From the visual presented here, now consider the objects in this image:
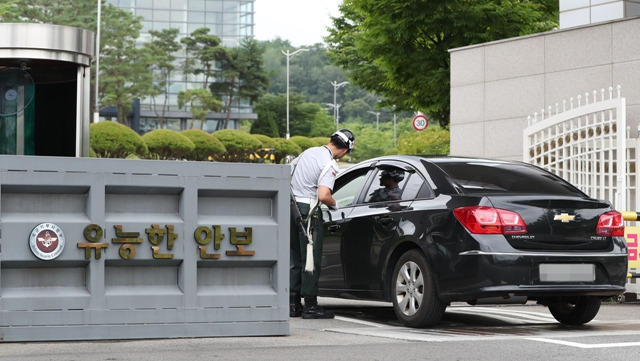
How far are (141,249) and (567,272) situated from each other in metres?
3.30

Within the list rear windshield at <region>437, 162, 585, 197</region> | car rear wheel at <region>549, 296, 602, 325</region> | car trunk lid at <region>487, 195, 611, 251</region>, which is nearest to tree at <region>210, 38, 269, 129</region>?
rear windshield at <region>437, 162, 585, 197</region>

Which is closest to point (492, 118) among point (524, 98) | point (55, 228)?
point (524, 98)

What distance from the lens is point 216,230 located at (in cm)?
774

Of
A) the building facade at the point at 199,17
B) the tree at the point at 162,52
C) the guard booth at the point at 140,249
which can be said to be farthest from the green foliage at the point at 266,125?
the guard booth at the point at 140,249

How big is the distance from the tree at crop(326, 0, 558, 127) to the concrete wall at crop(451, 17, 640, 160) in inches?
256

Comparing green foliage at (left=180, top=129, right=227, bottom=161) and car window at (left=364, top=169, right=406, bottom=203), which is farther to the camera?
green foliage at (left=180, top=129, right=227, bottom=161)

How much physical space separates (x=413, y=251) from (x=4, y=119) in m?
5.13

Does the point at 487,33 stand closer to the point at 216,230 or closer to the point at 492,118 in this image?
the point at 492,118

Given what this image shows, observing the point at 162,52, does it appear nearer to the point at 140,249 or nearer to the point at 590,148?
the point at 590,148

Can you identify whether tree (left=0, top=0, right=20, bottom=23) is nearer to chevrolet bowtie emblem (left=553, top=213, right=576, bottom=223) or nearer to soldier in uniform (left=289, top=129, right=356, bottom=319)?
soldier in uniform (left=289, top=129, right=356, bottom=319)

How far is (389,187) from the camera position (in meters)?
9.71

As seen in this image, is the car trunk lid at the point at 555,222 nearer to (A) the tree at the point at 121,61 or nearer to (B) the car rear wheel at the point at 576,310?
(B) the car rear wheel at the point at 576,310

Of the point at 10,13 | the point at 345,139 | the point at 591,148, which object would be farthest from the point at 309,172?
the point at 10,13

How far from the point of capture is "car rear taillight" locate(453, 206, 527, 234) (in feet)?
27.5
